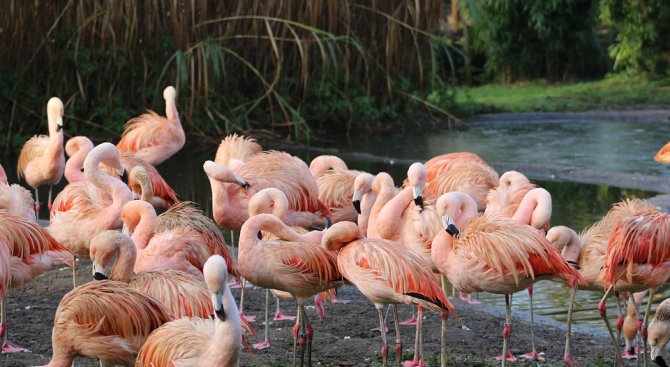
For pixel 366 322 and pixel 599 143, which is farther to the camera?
pixel 599 143

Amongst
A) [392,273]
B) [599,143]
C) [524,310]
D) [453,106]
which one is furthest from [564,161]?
[392,273]

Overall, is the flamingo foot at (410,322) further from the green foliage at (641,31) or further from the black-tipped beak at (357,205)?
the green foliage at (641,31)

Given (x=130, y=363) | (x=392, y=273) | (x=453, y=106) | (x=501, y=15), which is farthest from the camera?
(x=501, y=15)

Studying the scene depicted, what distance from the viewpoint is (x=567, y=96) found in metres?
18.7

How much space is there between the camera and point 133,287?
4645 mm

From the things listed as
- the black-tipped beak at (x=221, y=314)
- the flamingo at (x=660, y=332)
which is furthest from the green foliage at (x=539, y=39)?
the black-tipped beak at (x=221, y=314)

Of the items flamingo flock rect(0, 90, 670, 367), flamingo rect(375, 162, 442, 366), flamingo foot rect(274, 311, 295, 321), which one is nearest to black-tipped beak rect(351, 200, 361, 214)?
flamingo flock rect(0, 90, 670, 367)

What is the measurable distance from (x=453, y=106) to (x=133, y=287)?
11.9 metres

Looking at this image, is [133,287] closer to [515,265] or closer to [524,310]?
[515,265]

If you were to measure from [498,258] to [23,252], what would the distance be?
246 centimetres

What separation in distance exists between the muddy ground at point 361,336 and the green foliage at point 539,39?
14.1 metres

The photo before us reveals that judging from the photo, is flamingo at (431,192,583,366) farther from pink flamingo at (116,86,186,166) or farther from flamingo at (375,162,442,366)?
pink flamingo at (116,86,186,166)

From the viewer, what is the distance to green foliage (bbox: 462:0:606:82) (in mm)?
20261

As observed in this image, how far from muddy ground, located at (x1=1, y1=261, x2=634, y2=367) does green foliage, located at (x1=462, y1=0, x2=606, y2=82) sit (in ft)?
46.1
